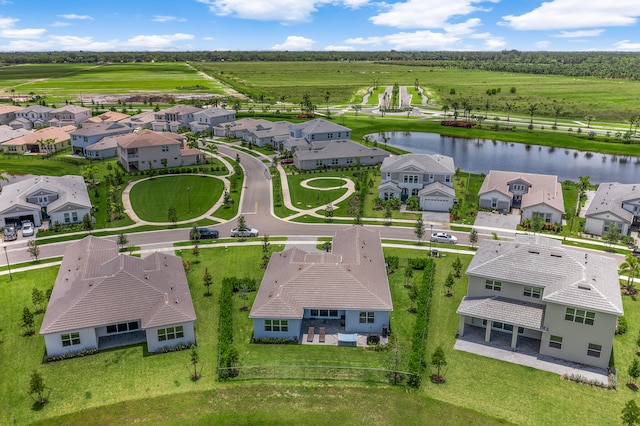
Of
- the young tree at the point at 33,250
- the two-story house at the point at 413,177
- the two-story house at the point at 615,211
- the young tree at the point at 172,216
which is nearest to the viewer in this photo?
the young tree at the point at 33,250

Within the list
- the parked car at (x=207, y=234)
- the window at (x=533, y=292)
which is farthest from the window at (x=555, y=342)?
the parked car at (x=207, y=234)

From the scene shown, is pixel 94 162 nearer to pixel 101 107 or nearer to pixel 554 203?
pixel 101 107

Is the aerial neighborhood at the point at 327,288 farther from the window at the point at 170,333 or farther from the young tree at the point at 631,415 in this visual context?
the young tree at the point at 631,415

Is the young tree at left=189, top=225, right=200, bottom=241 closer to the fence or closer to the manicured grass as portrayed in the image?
the manicured grass

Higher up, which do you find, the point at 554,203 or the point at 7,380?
the point at 554,203

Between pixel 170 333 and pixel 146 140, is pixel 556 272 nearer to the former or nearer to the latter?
pixel 170 333

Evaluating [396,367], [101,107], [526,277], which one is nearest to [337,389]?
[396,367]

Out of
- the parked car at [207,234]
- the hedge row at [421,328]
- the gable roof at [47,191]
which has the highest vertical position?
the gable roof at [47,191]
